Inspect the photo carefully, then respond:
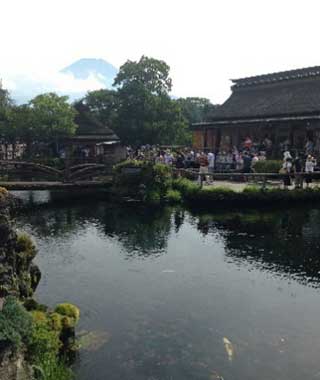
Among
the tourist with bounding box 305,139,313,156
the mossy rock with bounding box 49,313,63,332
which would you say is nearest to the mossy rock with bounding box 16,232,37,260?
the mossy rock with bounding box 49,313,63,332

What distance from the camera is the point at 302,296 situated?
1489cm

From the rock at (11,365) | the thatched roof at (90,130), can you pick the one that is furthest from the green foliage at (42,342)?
the thatched roof at (90,130)

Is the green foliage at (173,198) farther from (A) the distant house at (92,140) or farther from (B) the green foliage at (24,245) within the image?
(B) the green foliage at (24,245)

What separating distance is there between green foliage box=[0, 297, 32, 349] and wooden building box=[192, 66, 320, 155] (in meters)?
32.6

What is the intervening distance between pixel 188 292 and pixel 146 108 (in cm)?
Answer: 4308

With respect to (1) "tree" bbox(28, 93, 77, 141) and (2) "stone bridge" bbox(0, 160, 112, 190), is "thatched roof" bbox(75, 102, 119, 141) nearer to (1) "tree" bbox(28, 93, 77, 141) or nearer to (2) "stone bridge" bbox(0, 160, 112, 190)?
(1) "tree" bbox(28, 93, 77, 141)

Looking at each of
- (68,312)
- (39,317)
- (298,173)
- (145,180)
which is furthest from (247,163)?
(39,317)

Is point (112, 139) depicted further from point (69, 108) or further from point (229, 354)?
point (229, 354)

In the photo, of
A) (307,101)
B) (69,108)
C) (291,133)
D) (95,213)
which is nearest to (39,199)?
(95,213)

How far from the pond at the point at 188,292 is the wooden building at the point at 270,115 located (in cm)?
1596

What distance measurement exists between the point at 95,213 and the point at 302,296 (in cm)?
1640

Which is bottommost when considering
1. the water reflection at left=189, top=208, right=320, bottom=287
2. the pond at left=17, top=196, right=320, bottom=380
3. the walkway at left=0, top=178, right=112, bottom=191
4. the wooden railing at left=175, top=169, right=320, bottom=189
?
the pond at left=17, top=196, right=320, bottom=380

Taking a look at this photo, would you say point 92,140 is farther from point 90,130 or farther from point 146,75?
point 146,75

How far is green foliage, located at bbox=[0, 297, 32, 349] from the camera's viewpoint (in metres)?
8.57
